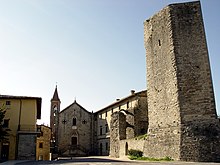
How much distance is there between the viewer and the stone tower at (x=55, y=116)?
150 feet

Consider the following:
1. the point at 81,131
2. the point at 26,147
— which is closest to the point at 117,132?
the point at 26,147

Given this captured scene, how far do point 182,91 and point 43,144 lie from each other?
27.0 metres

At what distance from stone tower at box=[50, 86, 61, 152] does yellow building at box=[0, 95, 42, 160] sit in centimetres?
1737

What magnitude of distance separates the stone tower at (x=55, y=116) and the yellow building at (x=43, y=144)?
368 centimetres

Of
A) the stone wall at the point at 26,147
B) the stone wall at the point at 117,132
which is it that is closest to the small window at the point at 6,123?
the stone wall at the point at 26,147

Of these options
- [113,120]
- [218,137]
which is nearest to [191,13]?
[218,137]

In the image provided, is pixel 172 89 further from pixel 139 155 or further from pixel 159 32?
pixel 139 155

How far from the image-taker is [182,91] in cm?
1900

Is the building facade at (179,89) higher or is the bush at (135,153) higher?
the building facade at (179,89)

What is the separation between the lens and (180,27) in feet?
Answer: 65.4

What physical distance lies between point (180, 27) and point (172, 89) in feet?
15.3

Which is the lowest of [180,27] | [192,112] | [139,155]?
[139,155]

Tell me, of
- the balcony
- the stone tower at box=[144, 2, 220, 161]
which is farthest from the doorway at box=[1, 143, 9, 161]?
the stone tower at box=[144, 2, 220, 161]

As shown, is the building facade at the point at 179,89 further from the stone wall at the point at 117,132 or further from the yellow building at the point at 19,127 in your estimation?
the yellow building at the point at 19,127
